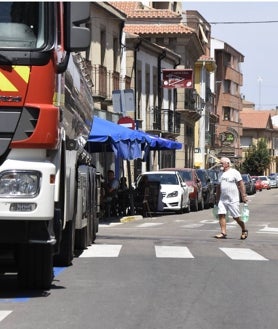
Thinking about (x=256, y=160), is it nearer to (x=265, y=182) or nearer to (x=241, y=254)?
(x=265, y=182)

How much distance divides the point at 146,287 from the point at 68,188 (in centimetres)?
159

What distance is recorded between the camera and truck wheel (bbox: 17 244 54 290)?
8.69 m

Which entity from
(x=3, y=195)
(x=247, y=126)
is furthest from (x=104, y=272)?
(x=247, y=126)

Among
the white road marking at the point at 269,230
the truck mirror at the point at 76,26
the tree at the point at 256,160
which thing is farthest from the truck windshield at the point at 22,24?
the tree at the point at 256,160

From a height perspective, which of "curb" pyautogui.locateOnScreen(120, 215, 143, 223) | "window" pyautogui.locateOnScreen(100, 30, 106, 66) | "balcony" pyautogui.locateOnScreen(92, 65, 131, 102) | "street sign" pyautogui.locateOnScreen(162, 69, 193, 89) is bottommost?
"curb" pyautogui.locateOnScreen(120, 215, 143, 223)

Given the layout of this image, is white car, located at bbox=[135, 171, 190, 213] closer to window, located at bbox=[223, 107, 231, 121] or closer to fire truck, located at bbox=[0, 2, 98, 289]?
fire truck, located at bbox=[0, 2, 98, 289]

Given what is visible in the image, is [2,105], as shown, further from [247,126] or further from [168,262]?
[247,126]

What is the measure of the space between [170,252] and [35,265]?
5.21m

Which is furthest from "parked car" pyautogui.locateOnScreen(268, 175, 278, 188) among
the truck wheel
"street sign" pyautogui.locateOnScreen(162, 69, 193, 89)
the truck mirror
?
the truck mirror

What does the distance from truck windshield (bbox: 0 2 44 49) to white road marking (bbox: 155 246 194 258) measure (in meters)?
6.02

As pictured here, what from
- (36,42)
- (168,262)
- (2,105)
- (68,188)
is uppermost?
(36,42)

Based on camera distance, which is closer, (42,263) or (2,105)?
(2,105)

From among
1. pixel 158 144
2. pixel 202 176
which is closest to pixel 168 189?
pixel 158 144

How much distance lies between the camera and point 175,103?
55.3 meters
